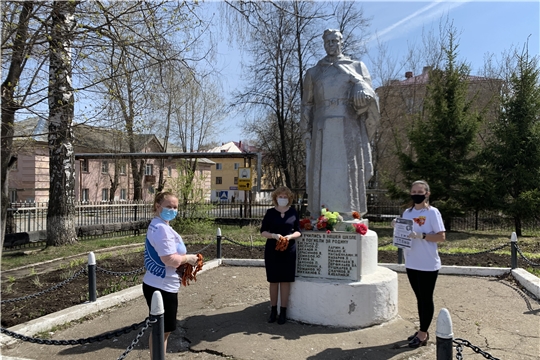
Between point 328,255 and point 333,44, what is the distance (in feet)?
10.3

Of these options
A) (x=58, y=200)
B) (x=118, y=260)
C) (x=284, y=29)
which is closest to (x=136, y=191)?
(x=284, y=29)

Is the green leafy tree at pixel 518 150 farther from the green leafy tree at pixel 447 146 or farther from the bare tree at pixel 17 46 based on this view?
the bare tree at pixel 17 46

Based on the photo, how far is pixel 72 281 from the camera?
7469 millimetres

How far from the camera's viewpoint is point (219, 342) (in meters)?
4.64

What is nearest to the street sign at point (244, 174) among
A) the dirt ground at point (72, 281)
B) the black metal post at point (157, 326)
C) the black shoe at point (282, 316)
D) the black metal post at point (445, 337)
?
the dirt ground at point (72, 281)

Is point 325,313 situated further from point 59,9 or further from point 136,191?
Answer: point 136,191

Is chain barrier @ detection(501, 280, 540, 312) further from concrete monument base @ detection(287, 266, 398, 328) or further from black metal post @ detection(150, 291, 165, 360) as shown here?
black metal post @ detection(150, 291, 165, 360)

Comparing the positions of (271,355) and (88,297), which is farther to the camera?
(88,297)

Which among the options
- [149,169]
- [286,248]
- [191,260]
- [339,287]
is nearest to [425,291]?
[339,287]

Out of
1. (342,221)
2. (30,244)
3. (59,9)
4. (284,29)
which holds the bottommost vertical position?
(30,244)

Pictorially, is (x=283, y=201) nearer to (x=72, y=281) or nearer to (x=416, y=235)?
(x=416, y=235)

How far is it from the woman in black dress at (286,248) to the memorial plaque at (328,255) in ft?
0.64

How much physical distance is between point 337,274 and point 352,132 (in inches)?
83.4

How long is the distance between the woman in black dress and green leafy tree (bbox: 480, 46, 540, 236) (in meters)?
14.0
